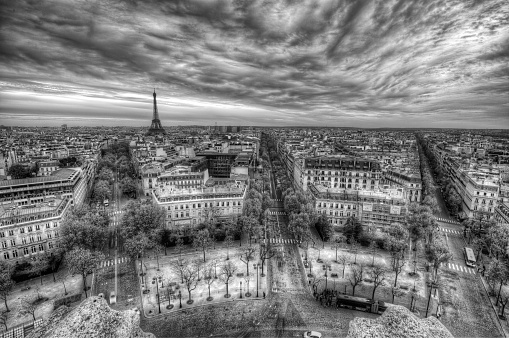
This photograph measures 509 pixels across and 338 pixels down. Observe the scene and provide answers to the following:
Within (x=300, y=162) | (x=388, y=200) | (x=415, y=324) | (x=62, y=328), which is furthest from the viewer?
(x=300, y=162)

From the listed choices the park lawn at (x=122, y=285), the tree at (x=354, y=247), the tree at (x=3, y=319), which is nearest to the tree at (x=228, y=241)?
the park lawn at (x=122, y=285)

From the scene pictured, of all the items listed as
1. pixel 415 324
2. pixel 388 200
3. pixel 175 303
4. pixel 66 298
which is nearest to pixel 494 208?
pixel 388 200

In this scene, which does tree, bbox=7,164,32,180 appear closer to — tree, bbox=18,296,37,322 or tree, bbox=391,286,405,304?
Result: tree, bbox=18,296,37,322

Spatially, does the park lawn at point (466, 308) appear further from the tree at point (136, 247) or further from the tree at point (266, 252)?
the tree at point (136, 247)

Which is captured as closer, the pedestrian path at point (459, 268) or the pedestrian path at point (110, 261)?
the pedestrian path at point (459, 268)

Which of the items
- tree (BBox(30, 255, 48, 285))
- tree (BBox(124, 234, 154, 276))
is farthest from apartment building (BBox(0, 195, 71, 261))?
A: tree (BBox(124, 234, 154, 276))

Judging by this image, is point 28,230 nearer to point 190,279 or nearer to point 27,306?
point 27,306

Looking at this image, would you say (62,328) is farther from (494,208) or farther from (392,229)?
(494,208)
